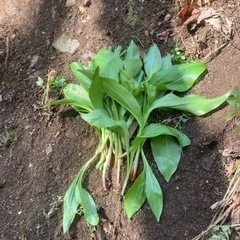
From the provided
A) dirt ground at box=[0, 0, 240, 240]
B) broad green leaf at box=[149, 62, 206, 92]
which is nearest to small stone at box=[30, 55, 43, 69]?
dirt ground at box=[0, 0, 240, 240]

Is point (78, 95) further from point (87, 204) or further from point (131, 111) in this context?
point (87, 204)

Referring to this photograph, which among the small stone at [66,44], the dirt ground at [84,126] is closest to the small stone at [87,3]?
the dirt ground at [84,126]

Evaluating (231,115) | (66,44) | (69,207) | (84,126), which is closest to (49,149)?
(84,126)

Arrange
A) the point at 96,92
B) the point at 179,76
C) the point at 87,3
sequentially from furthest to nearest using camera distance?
the point at 87,3 → the point at 179,76 → the point at 96,92

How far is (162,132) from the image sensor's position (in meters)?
2.51

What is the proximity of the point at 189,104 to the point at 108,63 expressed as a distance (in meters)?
0.41

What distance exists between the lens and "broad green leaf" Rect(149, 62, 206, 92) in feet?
8.84

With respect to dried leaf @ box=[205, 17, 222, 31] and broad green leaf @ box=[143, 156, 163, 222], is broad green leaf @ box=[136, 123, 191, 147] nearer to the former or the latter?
broad green leaf @ box=[143, 156, 163, 222]

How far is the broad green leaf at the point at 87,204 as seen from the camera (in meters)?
2.44

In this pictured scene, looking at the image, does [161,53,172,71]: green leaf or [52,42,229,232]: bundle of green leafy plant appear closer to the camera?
[52,42,229,232]: bundle of green leafy plant

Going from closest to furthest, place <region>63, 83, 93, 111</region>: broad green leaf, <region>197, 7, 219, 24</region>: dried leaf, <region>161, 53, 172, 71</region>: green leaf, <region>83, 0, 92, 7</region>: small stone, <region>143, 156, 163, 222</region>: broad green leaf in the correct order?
1. <region>143, 156, 163, 222</region>: broad green leaf
2. <region>63, 83, 93, 111</region>: broad green leaf
3. <region>161, 53, 172, 71</region>: green leaf
4. <region>197, 7, 219, 24</region>: dried leaf
5. <region>83, 0, 92, 7</region>: small stone

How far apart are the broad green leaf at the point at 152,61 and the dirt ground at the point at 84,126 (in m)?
0.09

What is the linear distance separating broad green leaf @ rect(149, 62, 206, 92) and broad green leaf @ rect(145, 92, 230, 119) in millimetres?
77

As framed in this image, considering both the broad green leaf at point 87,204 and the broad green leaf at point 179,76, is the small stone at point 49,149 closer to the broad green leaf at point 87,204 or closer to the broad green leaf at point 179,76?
the broad green leaf at point 87,204
